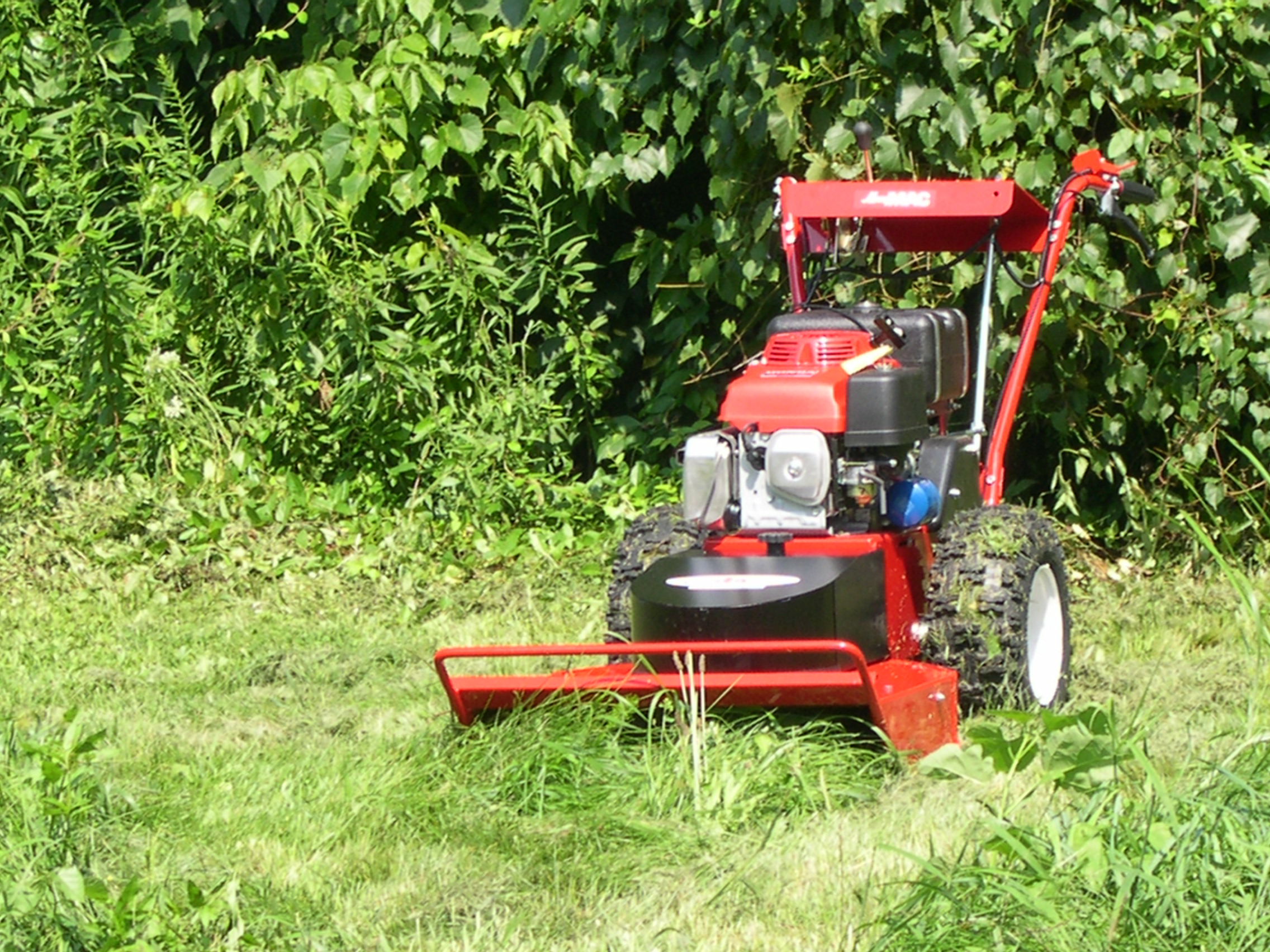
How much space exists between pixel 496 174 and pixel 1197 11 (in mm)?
2334

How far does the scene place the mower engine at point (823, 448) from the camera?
3.94 metres

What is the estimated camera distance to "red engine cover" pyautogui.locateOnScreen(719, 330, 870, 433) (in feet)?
12.9

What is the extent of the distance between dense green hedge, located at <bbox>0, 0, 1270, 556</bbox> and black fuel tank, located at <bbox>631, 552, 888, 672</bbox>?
177 centimetres

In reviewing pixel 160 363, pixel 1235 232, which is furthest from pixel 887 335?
pixel 160 363

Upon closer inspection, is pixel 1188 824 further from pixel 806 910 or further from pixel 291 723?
pixel 291 723

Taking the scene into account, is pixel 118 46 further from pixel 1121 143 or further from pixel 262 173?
pixel 1121 143

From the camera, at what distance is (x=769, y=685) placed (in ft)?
11.5

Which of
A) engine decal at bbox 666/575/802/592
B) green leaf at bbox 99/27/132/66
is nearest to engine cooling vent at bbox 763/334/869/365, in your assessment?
engine decal at bbox 666/575/802/592

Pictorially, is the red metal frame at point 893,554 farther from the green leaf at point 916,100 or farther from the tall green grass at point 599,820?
the green leaf at point 916,100

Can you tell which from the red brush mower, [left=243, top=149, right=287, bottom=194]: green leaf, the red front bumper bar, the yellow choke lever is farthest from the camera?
[left=243, top=149, right=287, bottom=194]: green leaf

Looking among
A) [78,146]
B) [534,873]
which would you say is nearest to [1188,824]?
[534,873]

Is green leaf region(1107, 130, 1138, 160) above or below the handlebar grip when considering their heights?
above

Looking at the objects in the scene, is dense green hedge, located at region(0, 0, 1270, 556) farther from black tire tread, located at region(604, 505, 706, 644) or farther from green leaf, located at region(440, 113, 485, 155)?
black tire tread, located at region(604, 505, 706, 644)

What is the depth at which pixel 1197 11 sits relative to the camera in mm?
5234
